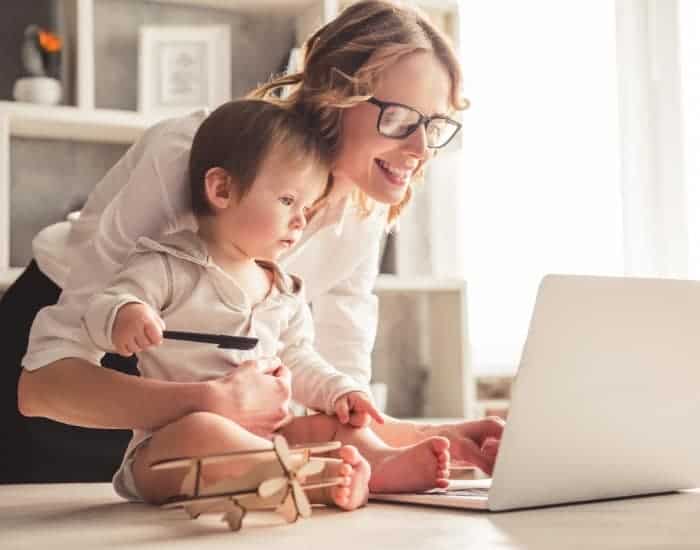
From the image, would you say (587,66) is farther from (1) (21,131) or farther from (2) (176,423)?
(2) (176,423)

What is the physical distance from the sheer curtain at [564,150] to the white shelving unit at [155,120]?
17 centimetres

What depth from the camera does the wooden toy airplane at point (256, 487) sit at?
955mm

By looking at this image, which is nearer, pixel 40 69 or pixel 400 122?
pixel 400 122

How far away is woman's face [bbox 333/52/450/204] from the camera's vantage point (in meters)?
1.52

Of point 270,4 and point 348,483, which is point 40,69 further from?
point 348,483

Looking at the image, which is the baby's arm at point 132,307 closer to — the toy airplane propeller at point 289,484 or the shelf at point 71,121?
the toy airplane propeller at point 289,484

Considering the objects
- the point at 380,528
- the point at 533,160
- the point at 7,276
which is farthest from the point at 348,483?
the point at 533,160

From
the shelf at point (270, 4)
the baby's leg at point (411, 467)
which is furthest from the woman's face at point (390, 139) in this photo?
the shelf at point (270, 4)

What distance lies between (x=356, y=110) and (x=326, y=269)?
1.26 ft

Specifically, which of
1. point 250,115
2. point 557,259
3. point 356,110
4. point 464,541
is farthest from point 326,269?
point 557,259

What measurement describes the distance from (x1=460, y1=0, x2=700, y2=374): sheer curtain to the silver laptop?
2.18m

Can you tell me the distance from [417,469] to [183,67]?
2084 millimetres

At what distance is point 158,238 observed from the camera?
1422 millimetres

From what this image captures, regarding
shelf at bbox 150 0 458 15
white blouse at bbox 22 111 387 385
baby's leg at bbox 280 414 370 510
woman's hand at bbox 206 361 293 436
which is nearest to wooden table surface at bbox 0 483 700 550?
baby's leg at bbox 280 414 370 510
